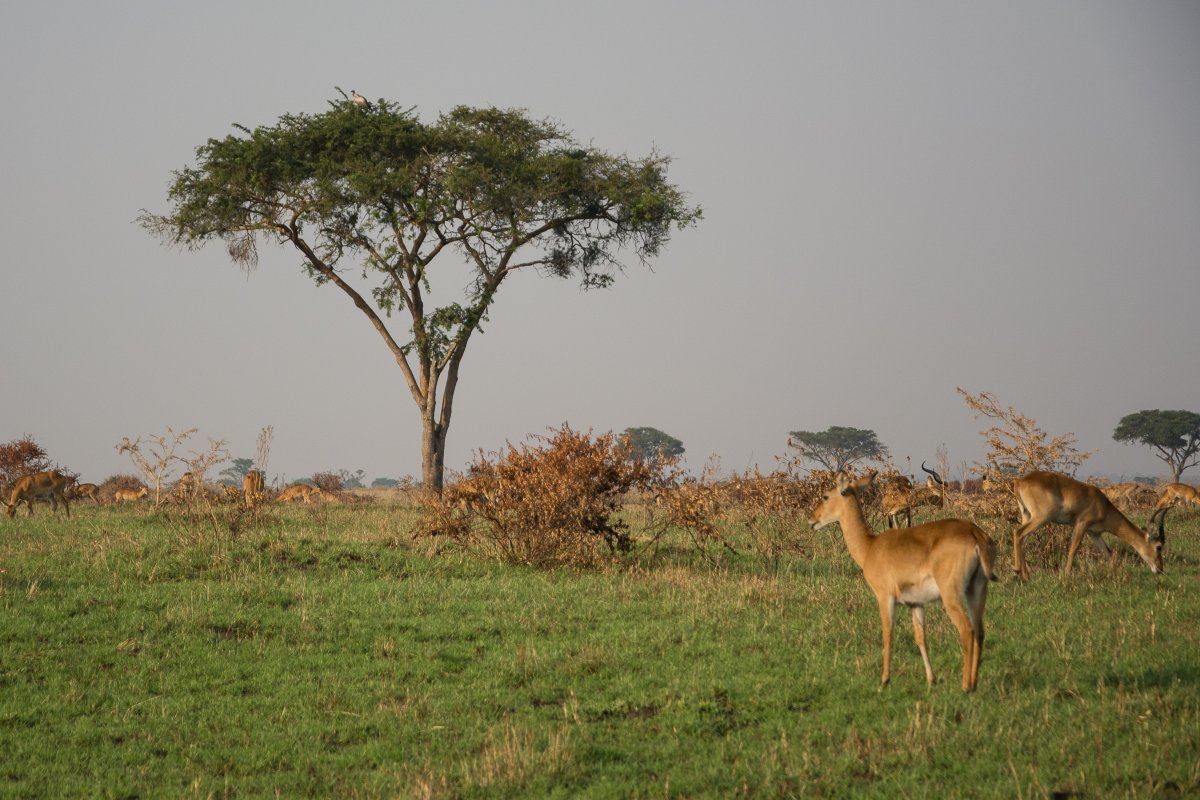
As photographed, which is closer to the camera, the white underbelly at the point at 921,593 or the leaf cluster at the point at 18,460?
the white underbelly at the point at 921,593

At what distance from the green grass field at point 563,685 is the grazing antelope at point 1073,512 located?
538 mm

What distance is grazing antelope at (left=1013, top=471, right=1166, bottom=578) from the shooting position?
47.6ft

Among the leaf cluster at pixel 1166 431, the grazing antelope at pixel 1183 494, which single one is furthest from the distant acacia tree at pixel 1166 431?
the grazing antelope at pixel 1183 494

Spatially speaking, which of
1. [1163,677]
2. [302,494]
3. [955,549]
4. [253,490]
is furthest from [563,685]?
[302,494]

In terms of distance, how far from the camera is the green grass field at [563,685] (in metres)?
6.77

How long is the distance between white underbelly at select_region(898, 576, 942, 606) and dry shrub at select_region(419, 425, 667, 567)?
281 inches

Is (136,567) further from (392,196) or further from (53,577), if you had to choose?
(392,196)

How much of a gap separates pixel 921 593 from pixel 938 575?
0.84 feet

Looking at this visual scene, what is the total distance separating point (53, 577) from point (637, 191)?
2083cm

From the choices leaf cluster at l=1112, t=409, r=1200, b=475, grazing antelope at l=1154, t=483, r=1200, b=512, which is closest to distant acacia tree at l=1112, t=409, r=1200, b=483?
leaf cluster at l=1112, t=409, r=1200, b=475

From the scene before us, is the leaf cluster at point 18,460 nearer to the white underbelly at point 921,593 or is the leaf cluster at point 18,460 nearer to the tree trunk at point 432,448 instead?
the tree trunk at point 432,448

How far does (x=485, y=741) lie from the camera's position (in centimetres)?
766

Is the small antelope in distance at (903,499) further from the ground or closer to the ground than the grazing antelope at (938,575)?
further from the ground

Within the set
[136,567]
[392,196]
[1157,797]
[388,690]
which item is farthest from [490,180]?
[1157,797]
